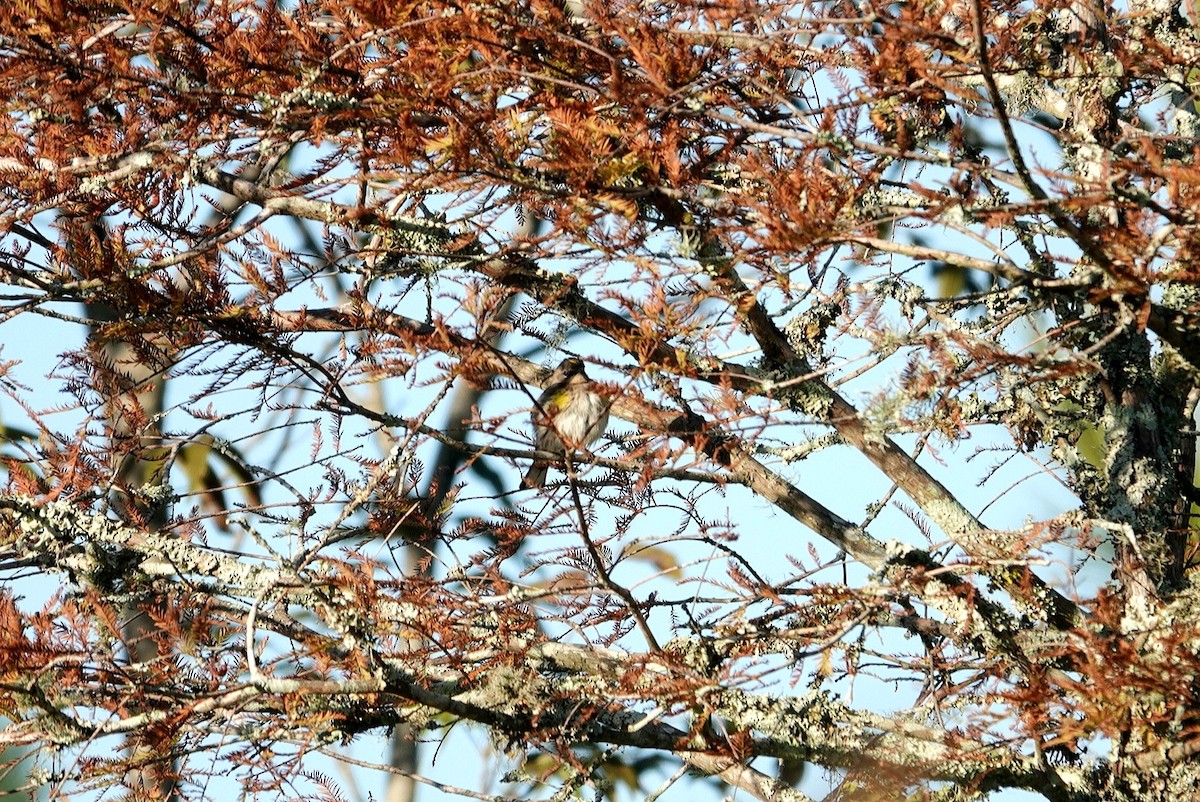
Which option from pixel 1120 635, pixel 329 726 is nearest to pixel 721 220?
pixel 1120 635

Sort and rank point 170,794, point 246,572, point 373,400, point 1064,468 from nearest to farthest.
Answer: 1. point 170,794
2. point 246,572
3. point 1064,468
4. point 373,400

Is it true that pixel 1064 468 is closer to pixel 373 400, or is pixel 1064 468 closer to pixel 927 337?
pixel 927 337

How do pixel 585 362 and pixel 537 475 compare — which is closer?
pixel 585 362

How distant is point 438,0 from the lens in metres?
2.83

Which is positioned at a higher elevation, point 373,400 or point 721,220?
point 373,400

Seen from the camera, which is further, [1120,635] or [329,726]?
[329,726]

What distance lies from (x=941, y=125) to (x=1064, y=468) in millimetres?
1321

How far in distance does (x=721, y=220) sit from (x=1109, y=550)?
2.23 meters

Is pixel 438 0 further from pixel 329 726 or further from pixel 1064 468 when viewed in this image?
pixel 1064 468

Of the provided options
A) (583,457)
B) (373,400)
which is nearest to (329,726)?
(583,457)

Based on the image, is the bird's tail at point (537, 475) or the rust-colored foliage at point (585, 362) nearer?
the rust-colored foliage at point (585, 362)

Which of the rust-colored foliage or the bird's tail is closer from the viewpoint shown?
the rust-colored foliage

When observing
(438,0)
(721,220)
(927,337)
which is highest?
(438,0)

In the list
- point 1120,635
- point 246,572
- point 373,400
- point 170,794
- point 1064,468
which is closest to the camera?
point 1120,635
